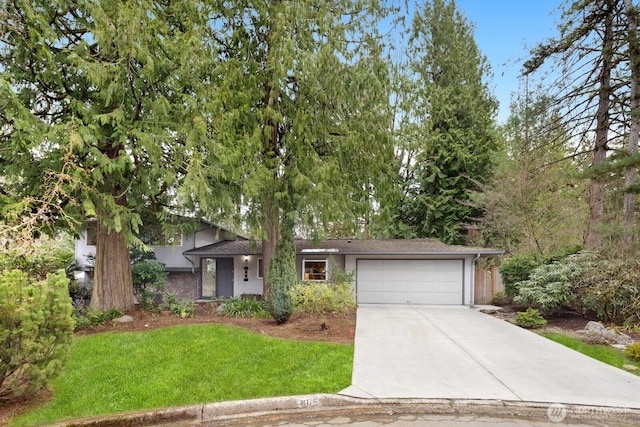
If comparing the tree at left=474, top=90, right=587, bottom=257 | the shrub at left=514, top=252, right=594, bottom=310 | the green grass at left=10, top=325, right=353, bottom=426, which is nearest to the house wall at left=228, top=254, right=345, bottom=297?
the green grass at left=10, top=325, right=353, bottom=426

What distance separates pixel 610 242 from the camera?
30.2ft

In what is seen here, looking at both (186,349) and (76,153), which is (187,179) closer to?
(76,153)

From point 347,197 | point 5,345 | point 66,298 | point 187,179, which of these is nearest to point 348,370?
point 66,298

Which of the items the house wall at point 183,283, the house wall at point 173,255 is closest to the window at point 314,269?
the house wall at point 183,283

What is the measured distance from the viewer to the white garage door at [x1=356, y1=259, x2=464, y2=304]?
43.7ft

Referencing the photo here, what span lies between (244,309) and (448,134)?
14549 mm

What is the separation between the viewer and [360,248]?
45.1 ft

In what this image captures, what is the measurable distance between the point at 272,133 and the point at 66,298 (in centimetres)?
696

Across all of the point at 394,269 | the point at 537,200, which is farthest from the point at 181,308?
the point at 537,200

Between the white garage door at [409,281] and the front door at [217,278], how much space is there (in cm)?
512

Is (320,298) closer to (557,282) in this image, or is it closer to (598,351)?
(598,351)

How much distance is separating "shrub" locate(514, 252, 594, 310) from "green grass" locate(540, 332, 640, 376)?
173 cm

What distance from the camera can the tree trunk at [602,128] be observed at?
10.6 m

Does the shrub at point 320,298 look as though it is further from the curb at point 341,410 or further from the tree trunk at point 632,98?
the tree trunk at point 632,98
